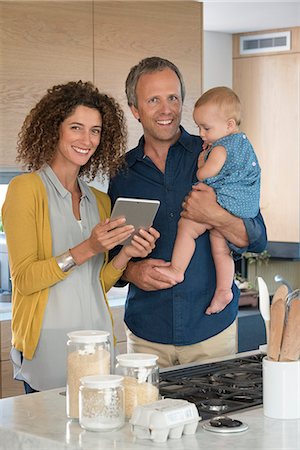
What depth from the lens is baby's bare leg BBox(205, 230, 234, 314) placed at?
9.37ft

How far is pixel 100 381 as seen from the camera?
5.91ft

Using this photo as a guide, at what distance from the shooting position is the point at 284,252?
767 cm

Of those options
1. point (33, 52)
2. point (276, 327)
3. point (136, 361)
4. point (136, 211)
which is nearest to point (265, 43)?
point (33, 52)

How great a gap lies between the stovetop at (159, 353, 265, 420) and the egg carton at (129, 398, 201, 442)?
14cm

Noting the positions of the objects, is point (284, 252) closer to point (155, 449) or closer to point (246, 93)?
point (246, 93)

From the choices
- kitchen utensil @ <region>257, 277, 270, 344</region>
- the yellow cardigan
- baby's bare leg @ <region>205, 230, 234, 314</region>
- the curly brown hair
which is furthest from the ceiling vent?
kitchen utensil @ <region>257, 277, 270, 344</region>

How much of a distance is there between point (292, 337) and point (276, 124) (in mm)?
5874

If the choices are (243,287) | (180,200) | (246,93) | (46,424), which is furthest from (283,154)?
(46,424)

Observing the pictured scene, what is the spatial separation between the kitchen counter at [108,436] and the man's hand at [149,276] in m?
0.84

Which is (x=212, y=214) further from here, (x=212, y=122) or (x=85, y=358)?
(x=85, y=358)

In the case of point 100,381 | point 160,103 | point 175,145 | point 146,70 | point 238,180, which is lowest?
point 100,381

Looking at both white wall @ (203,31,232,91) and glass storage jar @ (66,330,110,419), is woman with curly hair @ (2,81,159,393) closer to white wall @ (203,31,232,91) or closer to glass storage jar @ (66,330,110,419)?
glass storage jar @ (66,330,110,419)

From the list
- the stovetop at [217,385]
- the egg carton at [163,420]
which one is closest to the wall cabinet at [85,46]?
the stovetop at [217,385]

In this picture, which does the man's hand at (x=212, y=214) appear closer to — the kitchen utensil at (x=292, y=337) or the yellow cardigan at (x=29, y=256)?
the yellow cardigan at (x=29, y=256)
